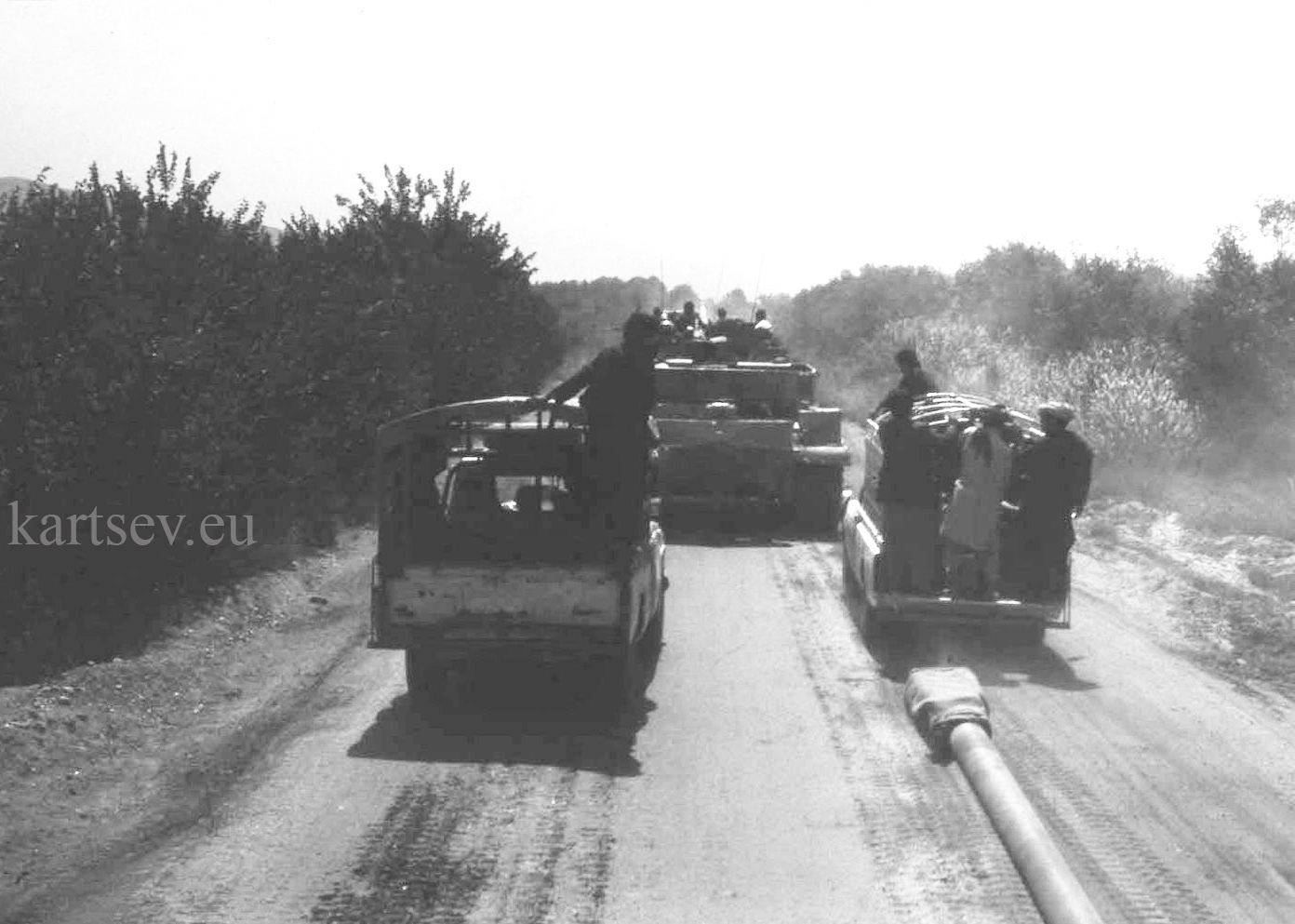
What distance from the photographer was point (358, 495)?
2094 cm

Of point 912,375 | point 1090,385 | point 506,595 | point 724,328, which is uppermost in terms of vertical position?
point 724,328

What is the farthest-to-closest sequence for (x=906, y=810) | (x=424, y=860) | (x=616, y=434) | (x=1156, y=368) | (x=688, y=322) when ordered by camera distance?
(x=1156, y=368)
(x=688, y=322)
(x=616, y=434)
(x=906, y=810)
(x=424, y=860)

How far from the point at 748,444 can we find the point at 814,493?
3.87 feet

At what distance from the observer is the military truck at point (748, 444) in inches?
762

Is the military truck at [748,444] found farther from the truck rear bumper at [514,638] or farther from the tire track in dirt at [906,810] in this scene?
the truck rear bumper at [514,638]

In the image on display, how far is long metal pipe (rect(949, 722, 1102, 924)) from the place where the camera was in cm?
660

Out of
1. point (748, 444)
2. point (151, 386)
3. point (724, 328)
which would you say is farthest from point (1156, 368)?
point (151, 386)

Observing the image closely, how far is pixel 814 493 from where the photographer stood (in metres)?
20.0

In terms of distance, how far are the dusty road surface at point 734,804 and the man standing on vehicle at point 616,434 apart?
49.8 inches

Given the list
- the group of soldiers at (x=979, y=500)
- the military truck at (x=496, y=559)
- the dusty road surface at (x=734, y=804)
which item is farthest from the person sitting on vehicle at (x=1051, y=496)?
the military truck at (x=496, y=559)

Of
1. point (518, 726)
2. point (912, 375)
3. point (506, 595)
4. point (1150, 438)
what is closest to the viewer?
point (506, 595)

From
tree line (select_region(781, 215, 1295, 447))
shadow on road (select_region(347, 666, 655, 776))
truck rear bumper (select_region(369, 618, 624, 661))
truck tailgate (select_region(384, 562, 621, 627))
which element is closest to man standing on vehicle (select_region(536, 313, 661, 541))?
truck tailgate (select_region(384, 562, 621, 627))

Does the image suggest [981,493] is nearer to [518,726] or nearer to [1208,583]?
[518,726]

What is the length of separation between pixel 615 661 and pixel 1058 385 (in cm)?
1886
